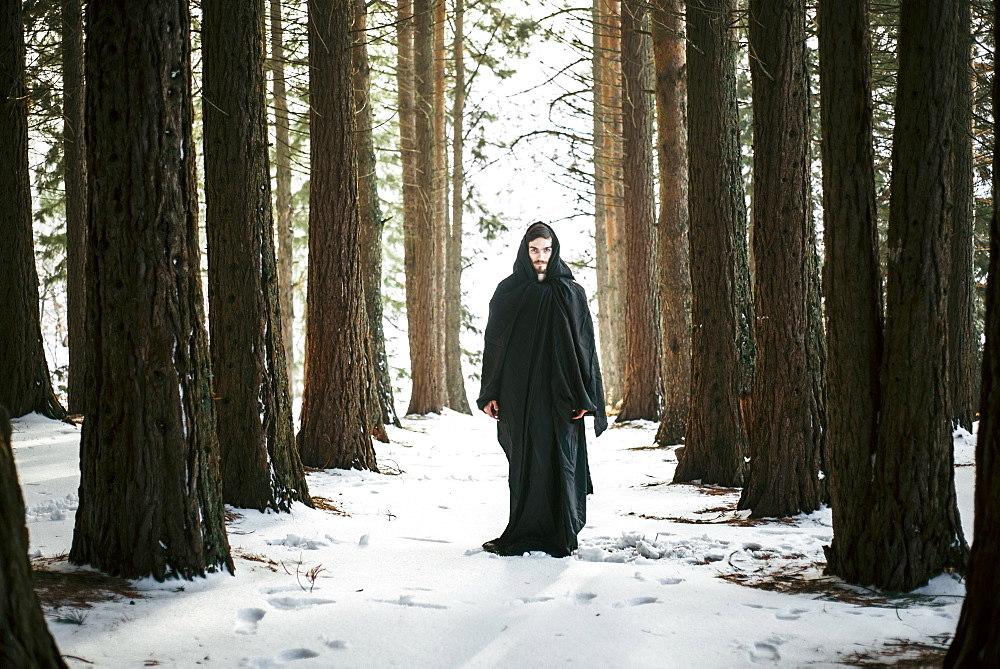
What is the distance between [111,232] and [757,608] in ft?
13.2

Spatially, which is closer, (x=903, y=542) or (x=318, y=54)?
(x=903, y=542)

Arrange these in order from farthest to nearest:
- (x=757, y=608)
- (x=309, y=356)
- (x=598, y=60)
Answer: (x=598, y=60), (x=309, y=356), (x=757, y=608)

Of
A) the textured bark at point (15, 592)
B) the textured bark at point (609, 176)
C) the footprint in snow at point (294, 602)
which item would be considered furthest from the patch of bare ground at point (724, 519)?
the textured bark at point (609, 176)

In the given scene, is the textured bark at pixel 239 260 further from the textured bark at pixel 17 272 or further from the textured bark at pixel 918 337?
the textured bark at pixel 17 272

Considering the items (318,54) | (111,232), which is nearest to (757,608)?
(111,232)

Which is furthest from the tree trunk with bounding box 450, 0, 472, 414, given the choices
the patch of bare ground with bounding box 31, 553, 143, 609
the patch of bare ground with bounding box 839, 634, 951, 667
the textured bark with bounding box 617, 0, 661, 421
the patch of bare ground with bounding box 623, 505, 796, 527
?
the patch of bare ground with bounding box 839, 634, 951, 667

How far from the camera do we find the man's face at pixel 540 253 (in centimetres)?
661

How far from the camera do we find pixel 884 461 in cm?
478

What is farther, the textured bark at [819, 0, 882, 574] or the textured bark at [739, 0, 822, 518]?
the textured bark at [739, 0, 822, 518]

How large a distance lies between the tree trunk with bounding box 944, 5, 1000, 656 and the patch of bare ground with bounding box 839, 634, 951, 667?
47cm

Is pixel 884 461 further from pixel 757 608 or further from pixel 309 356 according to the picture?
pixel 309 356

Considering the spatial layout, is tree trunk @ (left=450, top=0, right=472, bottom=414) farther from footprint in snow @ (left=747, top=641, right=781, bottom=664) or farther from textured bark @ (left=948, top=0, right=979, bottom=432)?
footprint in snow @ (left=747, top=641, right=781, bottom=664)

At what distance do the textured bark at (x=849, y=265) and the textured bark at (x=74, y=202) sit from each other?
36.2 ft

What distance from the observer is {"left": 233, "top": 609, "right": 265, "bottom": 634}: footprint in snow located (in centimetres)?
404
